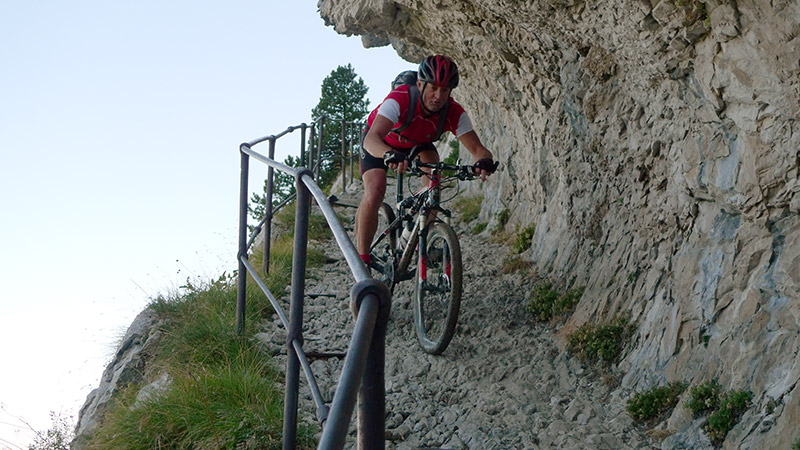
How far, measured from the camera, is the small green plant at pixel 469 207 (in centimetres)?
1129

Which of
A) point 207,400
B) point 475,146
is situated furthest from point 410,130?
point 207,400

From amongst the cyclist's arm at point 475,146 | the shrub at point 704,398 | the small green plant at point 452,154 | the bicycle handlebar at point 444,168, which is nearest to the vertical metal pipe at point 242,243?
the bicycle handlebar at point 444,168

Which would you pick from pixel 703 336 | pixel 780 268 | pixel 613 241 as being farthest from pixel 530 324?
pixel 780 268

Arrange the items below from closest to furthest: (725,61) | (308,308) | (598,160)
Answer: (725,61), (598,160), (308,308)

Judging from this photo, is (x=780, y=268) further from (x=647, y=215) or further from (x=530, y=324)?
(x=530, y=324)

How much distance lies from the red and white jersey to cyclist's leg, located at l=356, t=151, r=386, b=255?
0.28 meters

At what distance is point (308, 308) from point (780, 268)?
4.72 metres

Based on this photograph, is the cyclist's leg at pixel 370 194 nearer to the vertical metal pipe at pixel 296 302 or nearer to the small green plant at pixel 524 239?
the small green plant at pixel 524 239

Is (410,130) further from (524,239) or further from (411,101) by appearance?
(524,239)

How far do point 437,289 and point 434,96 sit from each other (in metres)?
1.57

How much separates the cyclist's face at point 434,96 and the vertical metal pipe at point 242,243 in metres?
1.55

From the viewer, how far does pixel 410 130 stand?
612 cm

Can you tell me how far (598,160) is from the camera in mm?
6469

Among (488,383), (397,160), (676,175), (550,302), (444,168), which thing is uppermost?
(397,160)
